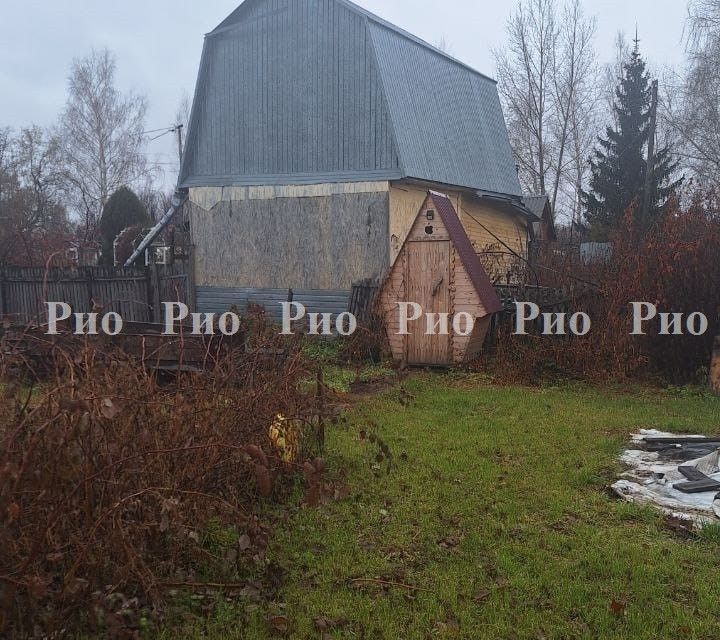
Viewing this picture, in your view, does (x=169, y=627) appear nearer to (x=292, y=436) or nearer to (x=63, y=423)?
(x=63, y=423)

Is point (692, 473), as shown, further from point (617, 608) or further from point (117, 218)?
point (117, 218)

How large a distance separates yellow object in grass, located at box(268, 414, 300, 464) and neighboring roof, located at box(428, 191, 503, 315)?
5.78 meters

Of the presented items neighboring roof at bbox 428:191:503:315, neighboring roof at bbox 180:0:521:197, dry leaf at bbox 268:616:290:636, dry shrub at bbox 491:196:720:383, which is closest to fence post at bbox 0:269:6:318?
neighboring roof at bbox 180:0:521:197

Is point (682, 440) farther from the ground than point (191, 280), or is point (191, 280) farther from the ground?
point (191, 280)

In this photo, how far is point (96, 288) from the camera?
583 inches

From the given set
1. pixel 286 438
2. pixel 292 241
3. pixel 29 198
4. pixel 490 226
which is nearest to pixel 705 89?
pixel 490 226

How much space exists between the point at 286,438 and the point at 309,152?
419 inches

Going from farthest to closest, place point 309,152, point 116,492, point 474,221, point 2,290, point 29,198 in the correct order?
point 29,198 → point 474,221 → point 2,290 → point 309,152 → point 116,492

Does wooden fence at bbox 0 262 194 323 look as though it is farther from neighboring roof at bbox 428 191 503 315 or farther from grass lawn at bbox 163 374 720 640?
grass lawn at bbox 163 374 720 640

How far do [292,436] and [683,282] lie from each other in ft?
24.0

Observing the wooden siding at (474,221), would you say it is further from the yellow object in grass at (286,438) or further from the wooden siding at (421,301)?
the yellow object in grass at (286,438)

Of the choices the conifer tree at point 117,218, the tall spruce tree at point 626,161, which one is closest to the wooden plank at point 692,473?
the conifer tree at point 117,218

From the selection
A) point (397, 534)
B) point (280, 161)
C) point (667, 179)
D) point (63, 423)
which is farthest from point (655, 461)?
point (667, 179)

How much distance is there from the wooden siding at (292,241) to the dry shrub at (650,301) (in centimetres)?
448
